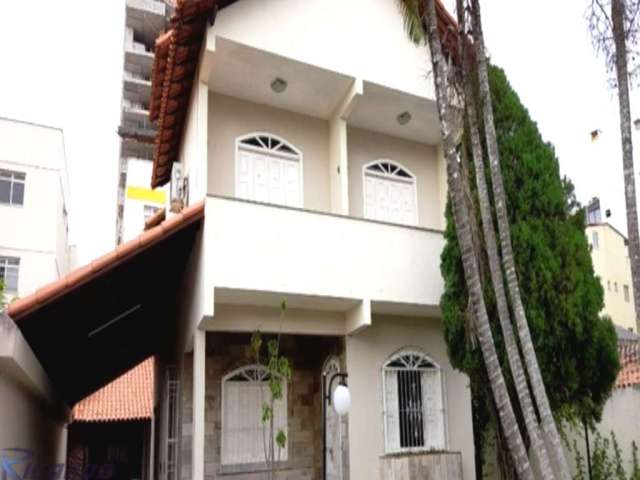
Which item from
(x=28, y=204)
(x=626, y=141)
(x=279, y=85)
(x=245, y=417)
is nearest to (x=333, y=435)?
(x=245, y=417)

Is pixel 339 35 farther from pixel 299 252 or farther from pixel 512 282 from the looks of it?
pixel 512 282

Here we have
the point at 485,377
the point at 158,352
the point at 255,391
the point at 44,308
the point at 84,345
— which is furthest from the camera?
the point at 158,352

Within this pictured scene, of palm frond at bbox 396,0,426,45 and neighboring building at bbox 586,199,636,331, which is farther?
neighboring building at bbox 586,199,636,331

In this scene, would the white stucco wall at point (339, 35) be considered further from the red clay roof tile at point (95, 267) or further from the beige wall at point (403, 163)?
the red clay roof tile at point (95, 267)

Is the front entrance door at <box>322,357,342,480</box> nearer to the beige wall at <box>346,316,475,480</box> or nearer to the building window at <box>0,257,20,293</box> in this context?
the beige wall at <box>346,316,475,480</box>

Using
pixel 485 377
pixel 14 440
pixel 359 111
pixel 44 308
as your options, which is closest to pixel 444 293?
pixel 485 377

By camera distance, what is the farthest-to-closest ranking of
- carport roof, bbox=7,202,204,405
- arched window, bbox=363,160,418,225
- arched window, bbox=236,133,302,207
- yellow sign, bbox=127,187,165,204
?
1. yellow sign, bbox=127,187,165,204
2. arched window, bbox=363,160,418,225
3. arched window, bbox=236,133,302,207
4. carport roof, bbox=7,202,204,405

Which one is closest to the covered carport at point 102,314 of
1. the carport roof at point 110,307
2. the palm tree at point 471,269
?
the carport roof at point 110,307

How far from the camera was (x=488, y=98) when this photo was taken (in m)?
8.54

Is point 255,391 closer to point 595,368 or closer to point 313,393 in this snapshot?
point 313,393

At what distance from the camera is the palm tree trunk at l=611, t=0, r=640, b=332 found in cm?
832

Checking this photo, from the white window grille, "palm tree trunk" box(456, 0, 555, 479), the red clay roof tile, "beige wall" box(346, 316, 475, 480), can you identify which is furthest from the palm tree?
the white window grille

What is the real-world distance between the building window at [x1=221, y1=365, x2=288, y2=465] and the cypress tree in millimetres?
3846

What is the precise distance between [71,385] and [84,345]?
4.73 m
